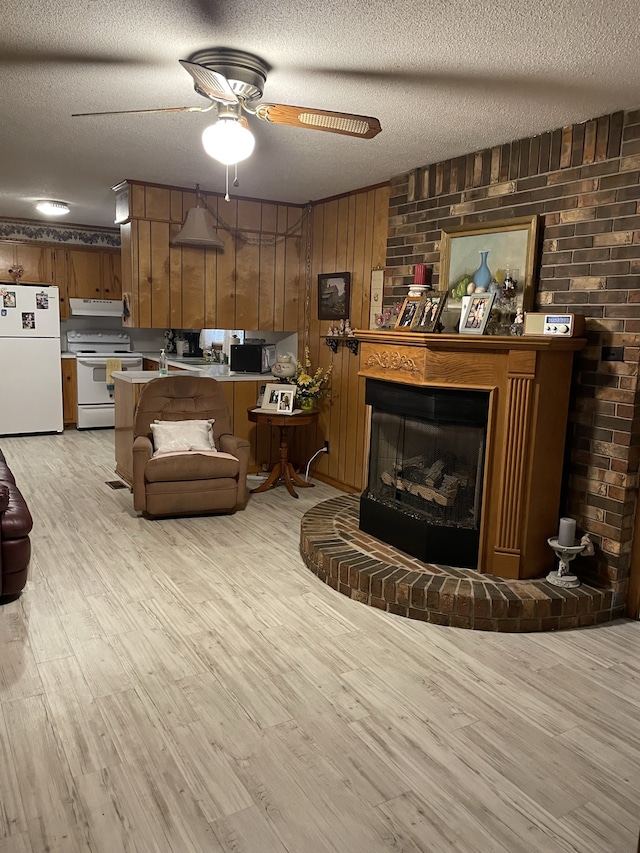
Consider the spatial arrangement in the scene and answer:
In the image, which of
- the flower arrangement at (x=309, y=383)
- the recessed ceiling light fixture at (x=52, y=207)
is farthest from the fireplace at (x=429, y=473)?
the recessed ceiling light fixture at (x=52, y=207)

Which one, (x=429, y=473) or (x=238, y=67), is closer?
(x=238, y=67)

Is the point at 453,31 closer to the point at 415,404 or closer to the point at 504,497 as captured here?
the point at 415,404

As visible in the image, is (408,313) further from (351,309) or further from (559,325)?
(351,309)

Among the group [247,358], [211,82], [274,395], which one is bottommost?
[274,395]

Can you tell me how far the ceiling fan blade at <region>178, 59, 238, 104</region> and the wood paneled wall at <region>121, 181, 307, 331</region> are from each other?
2.51m

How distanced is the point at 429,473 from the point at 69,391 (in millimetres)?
5661

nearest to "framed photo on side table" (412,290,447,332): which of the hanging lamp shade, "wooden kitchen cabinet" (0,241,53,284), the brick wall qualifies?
the brick wall

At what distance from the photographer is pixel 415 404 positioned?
11.7 feet

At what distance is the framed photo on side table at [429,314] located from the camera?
11.8ft

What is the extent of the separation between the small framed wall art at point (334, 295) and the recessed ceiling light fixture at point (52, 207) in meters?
2.70

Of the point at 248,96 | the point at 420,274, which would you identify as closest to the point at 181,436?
the point at 420,274

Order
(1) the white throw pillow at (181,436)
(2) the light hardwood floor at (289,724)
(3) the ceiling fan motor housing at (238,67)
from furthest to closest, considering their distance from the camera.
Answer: (1) the white throw pillow at (181,436)
(3) the ceiling fan motor housing at (238,67)
(2) the light hardwood floor at (289,724)

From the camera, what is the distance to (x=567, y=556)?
126 inches

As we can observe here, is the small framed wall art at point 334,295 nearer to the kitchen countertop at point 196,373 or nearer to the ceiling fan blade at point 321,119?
the kitchen countertop at point 196,373
